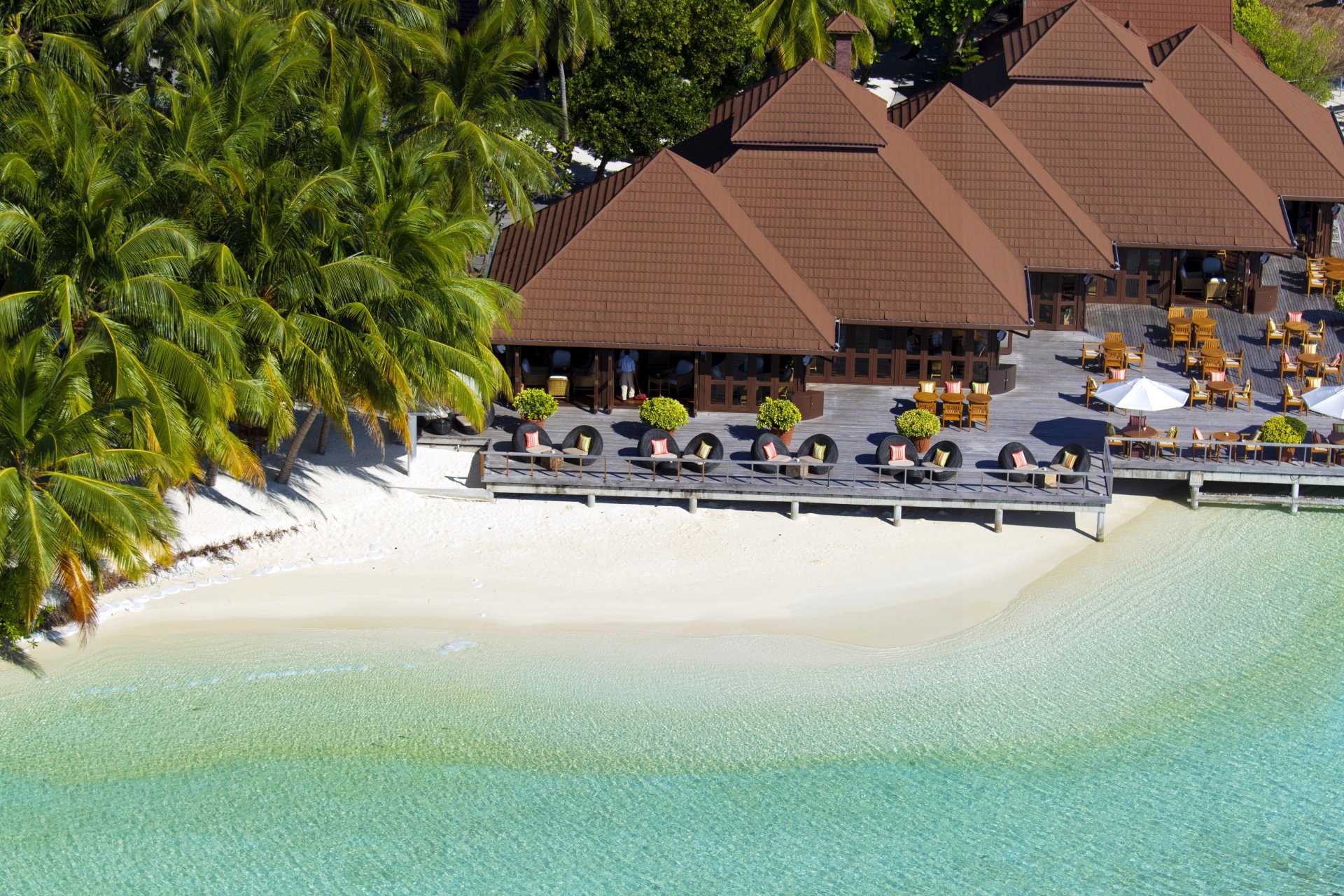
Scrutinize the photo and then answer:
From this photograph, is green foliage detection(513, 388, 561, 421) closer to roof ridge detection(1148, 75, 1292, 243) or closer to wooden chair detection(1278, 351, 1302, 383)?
wooden chair detection(1278, 351, 1302, 383)

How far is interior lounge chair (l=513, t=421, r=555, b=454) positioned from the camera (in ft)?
112

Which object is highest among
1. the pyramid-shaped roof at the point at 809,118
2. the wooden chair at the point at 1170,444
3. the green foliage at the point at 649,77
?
the green foliage at the point at 649,77

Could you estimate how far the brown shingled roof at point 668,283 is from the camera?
36688 millimetres

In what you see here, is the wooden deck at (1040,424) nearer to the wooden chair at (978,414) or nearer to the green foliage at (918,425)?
the wooden chair at (978,414)

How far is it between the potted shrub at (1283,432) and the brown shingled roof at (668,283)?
951 centimetres

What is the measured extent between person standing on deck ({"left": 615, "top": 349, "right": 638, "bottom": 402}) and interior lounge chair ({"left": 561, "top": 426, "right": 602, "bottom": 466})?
9.21ft

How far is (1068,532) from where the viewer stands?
3378 centimetres

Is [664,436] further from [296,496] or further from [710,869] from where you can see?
[710,869]

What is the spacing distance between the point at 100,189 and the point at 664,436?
40.3 ft

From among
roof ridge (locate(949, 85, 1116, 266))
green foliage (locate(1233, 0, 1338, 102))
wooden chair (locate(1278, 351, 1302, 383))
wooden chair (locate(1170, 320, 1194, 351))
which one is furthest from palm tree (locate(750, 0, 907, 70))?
wooden chair (locate(1278, 351, 1302, 383))

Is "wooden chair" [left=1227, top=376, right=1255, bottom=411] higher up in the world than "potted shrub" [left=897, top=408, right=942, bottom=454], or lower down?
higher up

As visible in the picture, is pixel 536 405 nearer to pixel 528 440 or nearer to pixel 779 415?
pixel 528 440

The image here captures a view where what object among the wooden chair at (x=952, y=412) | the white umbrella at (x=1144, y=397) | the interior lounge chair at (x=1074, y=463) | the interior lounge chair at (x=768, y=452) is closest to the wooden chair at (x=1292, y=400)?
the white umbrella at (x=1144, y=397)

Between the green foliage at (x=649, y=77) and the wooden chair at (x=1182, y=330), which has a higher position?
the green foliage at (x=649, y=77)
